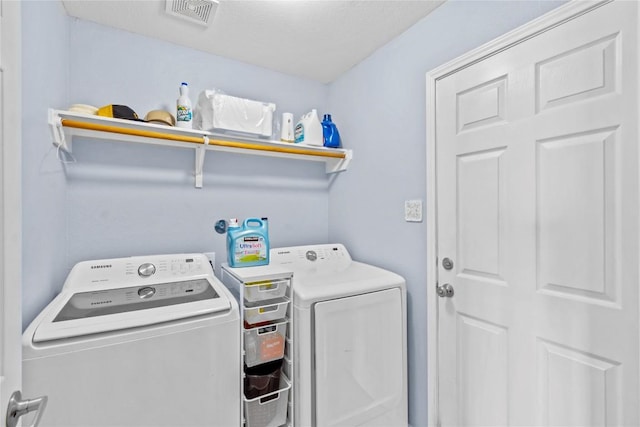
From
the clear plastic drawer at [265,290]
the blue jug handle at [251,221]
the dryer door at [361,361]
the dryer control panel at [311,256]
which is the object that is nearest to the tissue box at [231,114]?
the blue jug handle at [251,221]

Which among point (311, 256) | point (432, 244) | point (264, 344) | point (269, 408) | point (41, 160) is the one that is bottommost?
point (269, 408)

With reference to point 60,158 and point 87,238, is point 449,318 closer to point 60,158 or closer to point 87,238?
point 87,238

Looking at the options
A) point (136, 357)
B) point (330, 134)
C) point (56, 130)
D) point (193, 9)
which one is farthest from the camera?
point (330, 134)

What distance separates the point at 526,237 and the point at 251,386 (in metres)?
1.46

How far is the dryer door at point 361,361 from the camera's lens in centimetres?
151

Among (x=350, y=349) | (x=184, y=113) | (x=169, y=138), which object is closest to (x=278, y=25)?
(x=184, y=113)

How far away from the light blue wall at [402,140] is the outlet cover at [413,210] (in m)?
0.03

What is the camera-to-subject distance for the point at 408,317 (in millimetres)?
1838

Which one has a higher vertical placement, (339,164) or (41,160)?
(339,164)

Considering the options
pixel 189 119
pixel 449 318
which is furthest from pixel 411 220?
pixel 189 119

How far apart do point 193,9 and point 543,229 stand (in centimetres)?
204

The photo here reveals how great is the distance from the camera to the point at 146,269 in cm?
168

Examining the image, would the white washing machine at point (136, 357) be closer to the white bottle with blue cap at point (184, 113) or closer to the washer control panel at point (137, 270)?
the washer control panel at point (137, 270)

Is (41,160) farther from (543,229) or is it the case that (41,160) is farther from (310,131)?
(543,229)
